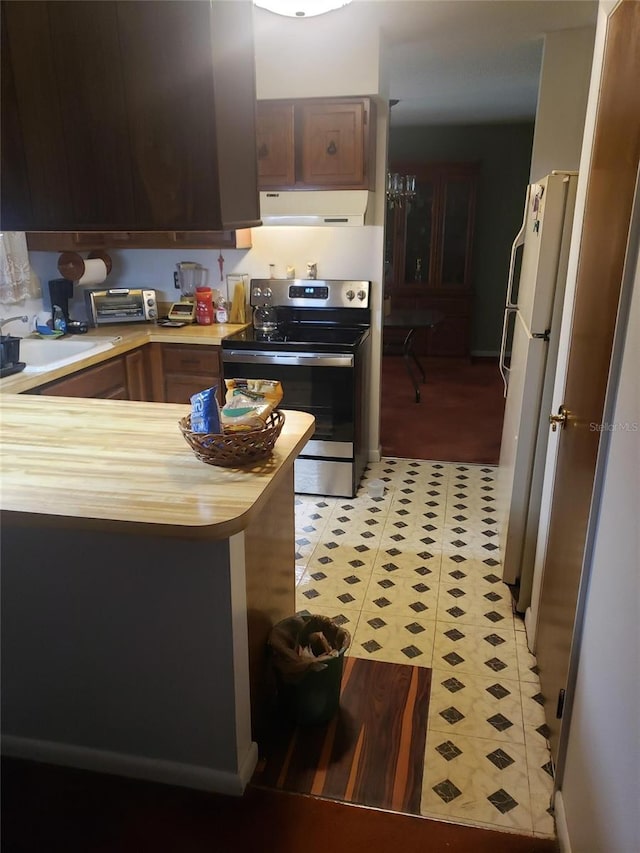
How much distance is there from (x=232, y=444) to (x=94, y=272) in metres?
2.77

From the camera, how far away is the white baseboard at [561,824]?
1.58 metres

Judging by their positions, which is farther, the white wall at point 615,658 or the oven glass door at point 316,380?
the oven glass door at point 316,380

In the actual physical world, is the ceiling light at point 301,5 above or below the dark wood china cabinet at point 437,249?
above

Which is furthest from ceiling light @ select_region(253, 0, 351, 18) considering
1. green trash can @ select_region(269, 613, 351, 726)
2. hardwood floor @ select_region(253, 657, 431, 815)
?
hardwood floor @ select_region(253, 657, 431, 815)

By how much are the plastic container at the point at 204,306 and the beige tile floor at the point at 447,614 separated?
4.09 feet

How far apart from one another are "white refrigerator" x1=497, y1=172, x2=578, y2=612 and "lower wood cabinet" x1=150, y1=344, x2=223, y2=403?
1.67 meters

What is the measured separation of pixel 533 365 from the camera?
2.34 meters

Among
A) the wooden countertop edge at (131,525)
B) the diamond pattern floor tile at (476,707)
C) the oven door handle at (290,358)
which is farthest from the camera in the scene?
the oven door handle at (290,358)

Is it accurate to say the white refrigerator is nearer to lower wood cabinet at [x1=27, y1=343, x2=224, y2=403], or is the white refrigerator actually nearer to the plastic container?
lower wood cabinet at [x1=27, y1=343, x2=224, y2=403]

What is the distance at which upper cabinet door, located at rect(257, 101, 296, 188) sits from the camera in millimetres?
3424


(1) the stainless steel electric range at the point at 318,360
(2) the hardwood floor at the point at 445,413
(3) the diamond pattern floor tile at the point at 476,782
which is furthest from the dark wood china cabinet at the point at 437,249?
(3) the diamond pattern floor tile at the point at 476,782

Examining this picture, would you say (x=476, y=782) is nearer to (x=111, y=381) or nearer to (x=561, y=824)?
(x=561, y=824)

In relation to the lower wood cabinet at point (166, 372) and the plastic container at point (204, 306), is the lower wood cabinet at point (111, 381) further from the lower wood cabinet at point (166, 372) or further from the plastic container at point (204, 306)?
the plastic container at point (204, 306)

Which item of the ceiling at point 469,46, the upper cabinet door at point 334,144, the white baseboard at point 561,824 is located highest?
the ceiling at point 469,46
